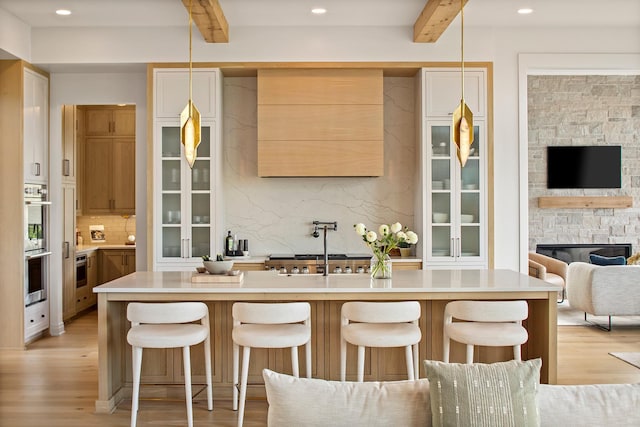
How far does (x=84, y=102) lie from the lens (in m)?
6.18

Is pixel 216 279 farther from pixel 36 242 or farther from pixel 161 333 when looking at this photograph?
pixel 36 242

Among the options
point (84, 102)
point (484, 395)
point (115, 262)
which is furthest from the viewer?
point (115, 262)

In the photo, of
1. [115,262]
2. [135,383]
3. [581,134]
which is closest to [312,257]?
[135,383]

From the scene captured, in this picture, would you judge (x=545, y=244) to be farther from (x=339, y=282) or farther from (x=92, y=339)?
(x=92, y=339)

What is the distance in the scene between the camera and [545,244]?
8758 mm

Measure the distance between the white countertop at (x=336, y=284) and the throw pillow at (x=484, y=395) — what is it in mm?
1738

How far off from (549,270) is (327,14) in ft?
15.9

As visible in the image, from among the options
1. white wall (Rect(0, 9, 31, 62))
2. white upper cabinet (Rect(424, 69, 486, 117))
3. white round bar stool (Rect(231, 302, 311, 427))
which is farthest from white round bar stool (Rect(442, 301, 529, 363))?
white wall (Rect(0, 9, 31, 62))

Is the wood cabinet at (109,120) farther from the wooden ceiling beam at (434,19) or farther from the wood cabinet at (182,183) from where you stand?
the wooden ceiling beam at (434,19)

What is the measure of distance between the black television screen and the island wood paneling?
0.68 feet

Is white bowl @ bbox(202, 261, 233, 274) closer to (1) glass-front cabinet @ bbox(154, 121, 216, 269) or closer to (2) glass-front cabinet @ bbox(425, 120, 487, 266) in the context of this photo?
(1) glass-front cabinet @ bbox(154, 121, 216, 269)

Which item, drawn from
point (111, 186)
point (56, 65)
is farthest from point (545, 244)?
point (56, 65)

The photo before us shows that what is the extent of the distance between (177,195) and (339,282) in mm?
2465

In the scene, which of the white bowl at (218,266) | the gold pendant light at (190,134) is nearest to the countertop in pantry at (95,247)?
the white bowl at (218,266)
